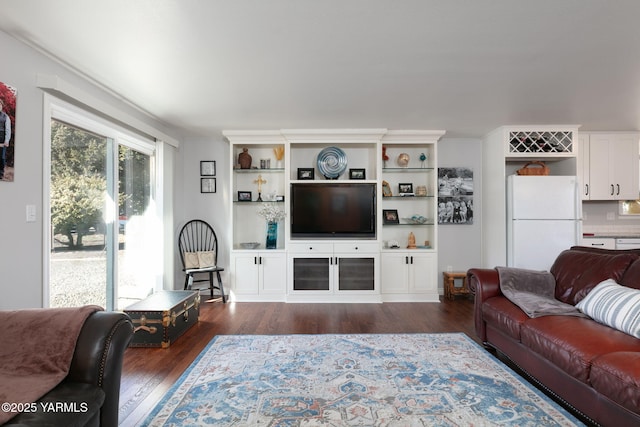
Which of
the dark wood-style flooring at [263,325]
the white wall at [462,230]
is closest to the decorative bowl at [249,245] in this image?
the dark wood-style flooring at [263,325]

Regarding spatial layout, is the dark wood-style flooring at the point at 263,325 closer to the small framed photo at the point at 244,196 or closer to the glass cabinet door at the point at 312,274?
the glass cabinet door at the point at 312,274

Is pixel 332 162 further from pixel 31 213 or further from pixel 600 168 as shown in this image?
pixel 600 168

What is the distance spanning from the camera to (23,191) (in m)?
2.31

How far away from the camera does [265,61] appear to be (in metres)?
2.55

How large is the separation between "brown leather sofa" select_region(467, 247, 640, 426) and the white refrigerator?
1.14 meters

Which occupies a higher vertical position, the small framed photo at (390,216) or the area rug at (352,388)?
the small framed photo at (390,216)

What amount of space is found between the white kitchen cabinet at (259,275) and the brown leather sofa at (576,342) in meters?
2.47

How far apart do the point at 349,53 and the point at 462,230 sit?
3596 millimetres

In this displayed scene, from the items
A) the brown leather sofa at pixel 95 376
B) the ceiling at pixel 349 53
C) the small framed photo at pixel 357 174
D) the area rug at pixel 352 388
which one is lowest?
the area rug at pixel 352 388

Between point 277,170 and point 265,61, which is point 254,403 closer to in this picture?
point 265,61

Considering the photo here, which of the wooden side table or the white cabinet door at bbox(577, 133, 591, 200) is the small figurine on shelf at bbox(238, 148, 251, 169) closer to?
the wooden side table

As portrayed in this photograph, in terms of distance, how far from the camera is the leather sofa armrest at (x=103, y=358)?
1.51 meters

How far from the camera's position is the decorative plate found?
476 centimetres

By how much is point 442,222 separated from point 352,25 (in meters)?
3.66
